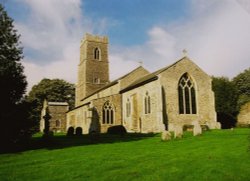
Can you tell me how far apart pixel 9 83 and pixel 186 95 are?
19.4 m

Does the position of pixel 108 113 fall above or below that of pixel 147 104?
→ below

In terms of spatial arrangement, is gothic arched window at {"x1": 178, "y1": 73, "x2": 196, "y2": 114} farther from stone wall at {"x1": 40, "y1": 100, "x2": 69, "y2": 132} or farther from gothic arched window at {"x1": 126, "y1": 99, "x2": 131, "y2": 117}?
stone wall at {"x1": 40, "y1": 100, "x2": 69, "y2": 132}

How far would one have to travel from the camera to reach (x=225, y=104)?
35.1m

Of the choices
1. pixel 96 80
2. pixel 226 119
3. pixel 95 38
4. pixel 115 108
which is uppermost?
pixel 95 38

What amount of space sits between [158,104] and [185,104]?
345cm

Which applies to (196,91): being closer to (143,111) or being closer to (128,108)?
(143,111)

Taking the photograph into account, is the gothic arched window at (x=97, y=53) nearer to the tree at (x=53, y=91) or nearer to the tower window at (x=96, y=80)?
the tower window at (x=96, y=80)

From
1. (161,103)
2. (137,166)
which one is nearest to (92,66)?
(161,103)

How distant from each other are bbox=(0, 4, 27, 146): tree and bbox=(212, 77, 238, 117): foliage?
24640 millimetres

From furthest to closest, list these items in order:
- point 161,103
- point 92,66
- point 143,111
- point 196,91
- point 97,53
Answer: point 97,53 → point 92,66 → point 143,111 → point 196,91 → point 161,103

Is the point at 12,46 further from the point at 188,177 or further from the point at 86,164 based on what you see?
the point at 188,177

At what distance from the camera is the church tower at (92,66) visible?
52.3 m

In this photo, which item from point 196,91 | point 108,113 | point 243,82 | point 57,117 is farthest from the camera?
point 57,117

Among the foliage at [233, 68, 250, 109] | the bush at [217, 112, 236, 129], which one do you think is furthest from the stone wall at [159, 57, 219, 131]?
the foliage at [233, 68, 250, 109]
